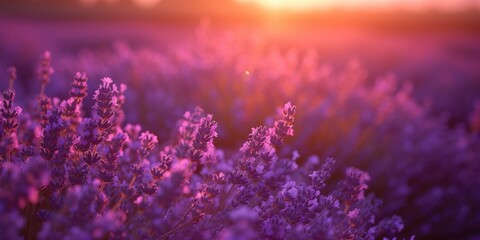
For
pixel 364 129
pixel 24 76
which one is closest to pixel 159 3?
pixel 24 76

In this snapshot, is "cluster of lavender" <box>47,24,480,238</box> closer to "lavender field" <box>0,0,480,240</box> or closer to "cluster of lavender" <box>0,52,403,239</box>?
"lavender field" <box>0,0,480,240</box>

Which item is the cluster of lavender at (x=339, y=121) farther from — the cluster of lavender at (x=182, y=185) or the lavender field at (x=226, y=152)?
the cluster of lavender at (x=182, y=185)

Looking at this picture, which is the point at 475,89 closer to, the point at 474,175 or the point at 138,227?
the point at 474,175

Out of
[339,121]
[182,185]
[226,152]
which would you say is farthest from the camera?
[339,121]

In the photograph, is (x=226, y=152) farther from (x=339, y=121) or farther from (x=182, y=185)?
(x=182, y=185)

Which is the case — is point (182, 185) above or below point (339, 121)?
below

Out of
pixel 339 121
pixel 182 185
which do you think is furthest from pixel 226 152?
pixel 182 185
